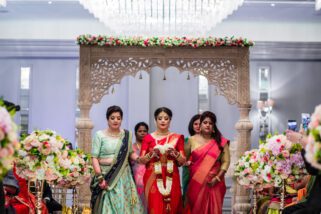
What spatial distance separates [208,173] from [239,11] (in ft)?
15.1

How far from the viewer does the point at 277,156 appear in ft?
17.9

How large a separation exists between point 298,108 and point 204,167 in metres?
6.51

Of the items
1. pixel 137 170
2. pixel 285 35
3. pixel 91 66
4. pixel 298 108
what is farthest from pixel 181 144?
pixel 298 108

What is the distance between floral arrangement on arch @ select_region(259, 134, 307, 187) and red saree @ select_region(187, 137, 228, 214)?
4.06 feet

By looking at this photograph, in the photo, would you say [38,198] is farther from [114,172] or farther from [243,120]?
[243,120]

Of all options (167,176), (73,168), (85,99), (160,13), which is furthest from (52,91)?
(73,168)

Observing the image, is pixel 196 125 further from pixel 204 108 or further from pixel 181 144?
pixel 204 108

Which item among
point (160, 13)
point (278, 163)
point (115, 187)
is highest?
point (160, 13)

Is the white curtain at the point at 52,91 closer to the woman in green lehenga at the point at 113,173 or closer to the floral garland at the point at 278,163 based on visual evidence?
the woman in green lehenga at the point at 113,173

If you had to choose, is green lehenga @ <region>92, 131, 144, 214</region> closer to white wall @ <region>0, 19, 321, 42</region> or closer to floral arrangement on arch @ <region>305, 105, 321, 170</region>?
floral arrangement on arch @ <region>305, 105, 321, 170</region>

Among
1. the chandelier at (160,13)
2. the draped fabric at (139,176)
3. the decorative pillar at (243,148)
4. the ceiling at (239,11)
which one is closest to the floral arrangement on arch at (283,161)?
the chandelier at (160,13)

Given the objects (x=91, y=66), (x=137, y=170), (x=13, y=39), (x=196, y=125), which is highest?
(x=13, y=39)

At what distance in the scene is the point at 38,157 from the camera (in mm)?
5371

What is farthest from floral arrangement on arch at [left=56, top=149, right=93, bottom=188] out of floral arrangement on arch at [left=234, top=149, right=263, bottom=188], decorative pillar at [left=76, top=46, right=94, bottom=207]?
floral arrangement on arch at [left=234, top=149, right=263, bottom=188]
